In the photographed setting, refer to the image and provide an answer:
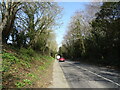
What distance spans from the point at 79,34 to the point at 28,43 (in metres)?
18.5

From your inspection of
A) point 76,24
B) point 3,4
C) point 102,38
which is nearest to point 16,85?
point 3,4

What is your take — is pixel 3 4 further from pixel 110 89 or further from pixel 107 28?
pixel 107 28

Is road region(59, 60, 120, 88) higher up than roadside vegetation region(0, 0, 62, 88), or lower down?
lower down

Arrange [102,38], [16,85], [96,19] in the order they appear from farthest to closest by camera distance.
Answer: [102,38] → [96,19] → [16,85]

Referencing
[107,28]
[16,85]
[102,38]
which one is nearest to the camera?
[16,85]

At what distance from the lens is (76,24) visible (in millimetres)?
35969

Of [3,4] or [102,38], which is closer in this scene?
[3,4]

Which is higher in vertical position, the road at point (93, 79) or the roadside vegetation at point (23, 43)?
the roadside vegetation at point (23, 43)

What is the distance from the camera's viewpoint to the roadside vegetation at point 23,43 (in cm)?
669

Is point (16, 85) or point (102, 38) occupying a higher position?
point (102, 38)

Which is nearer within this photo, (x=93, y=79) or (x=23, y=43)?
(x=93, y=79)

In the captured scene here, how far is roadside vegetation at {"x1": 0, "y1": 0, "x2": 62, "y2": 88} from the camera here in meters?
6.69

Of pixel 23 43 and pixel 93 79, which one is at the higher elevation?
pixel 23 43

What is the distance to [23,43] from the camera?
22.6 m
